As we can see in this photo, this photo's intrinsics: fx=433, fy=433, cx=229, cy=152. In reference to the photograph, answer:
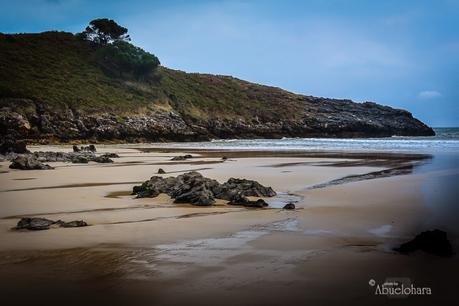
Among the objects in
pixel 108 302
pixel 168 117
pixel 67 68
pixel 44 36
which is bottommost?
pixel 108 302

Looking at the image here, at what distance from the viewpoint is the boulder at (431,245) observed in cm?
437

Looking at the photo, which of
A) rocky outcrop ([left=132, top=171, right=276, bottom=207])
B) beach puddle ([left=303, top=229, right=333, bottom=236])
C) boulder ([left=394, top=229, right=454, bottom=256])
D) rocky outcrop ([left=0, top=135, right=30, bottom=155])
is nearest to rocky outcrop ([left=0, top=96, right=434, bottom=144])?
rocky outcrop ([left=0, top=135, right=30, bottom=155])

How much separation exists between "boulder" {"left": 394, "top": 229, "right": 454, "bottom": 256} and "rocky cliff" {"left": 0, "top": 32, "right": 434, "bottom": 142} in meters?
22.2

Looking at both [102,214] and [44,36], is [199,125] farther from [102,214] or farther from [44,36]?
[102,214]

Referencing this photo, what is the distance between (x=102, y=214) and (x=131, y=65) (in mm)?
54359

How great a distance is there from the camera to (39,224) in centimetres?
562

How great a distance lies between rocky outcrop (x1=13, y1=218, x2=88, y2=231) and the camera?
18.3 ft

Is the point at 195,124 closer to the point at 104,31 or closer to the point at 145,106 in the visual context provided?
the point at 145,106

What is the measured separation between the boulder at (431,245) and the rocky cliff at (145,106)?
22.2 metres

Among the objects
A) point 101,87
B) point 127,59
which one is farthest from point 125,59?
point 101,87

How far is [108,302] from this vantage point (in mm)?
3236

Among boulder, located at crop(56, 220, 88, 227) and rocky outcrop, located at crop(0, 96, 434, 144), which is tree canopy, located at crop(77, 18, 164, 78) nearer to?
rocky outcrop, located at crop(0, 96, 434, 144)

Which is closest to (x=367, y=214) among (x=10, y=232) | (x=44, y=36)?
(x=10, y=232)

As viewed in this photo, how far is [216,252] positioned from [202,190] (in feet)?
10.8
